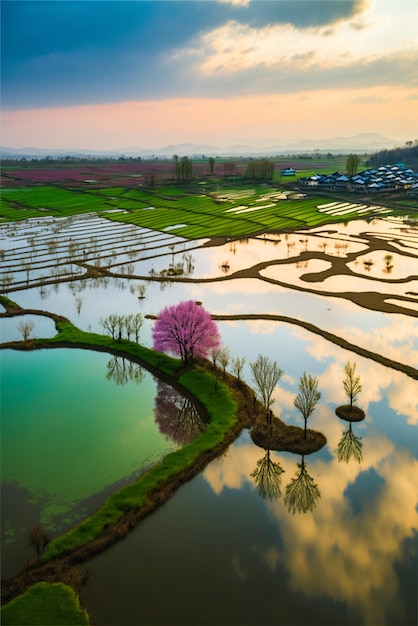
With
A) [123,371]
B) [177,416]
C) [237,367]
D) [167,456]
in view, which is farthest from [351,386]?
[123,371]

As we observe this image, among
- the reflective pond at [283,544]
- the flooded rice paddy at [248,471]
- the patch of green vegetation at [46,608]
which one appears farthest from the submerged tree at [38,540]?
the reflective pond at [283,544]

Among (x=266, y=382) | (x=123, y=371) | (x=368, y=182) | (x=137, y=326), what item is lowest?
(x=123, y=371)

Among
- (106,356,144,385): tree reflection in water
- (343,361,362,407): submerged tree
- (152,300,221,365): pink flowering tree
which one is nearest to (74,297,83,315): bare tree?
(106,356,144,385): tree reflection in water

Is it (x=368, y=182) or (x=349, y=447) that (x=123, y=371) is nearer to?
(x=349, y=447)

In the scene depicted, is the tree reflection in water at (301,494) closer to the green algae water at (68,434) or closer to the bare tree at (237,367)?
the green algae water at (68,434)

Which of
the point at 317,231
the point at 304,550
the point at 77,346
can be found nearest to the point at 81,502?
the point at 304,550

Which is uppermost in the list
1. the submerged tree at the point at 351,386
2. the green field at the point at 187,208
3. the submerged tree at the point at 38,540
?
the green field at the point at 187,208

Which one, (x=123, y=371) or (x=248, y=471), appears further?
(x=123, y=371)
